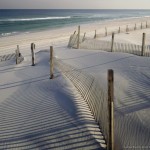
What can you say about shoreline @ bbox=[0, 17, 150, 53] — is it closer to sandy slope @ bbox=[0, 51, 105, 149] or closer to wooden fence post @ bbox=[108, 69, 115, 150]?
sandy slope @ bbox=[0, 51, 105, 149]

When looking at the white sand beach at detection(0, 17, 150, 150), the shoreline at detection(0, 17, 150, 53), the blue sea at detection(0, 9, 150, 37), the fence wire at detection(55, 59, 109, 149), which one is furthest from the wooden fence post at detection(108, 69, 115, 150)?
the blue sea at detection(0, 9, 150, 37)

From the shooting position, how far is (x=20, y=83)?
1274cm

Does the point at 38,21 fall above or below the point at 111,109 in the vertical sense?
above

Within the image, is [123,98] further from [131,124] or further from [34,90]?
[34,90]

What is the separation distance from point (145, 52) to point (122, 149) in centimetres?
1176

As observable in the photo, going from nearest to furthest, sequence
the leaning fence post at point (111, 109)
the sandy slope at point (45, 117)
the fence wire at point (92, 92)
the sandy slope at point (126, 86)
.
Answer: the leaning fence post at point (111, 109) → the sandy slope at point (45, 117) → the sandy slope at point (126, 86) → the fence wire at point (92, 92)

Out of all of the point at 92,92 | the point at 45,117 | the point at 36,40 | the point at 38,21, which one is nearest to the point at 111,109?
the point at 45,117

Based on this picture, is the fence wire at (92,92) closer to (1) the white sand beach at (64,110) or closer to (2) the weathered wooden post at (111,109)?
(1) the white sand beach at (64,110)

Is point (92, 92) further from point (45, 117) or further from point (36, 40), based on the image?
point (36, 40)

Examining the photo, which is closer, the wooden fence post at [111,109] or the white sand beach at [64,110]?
the wooden fence post at [111,109]

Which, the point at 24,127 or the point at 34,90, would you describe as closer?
the point at 24,127

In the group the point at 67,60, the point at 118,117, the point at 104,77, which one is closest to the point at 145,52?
the point at 67,60

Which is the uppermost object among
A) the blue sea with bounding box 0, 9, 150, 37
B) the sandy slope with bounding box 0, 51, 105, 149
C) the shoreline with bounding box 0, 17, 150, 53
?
the blue sea with bounding box 0, 9, 150, 37

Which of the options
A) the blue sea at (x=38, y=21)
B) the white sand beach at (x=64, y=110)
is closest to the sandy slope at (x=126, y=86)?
the white sand beach at (x=64, y=110)
